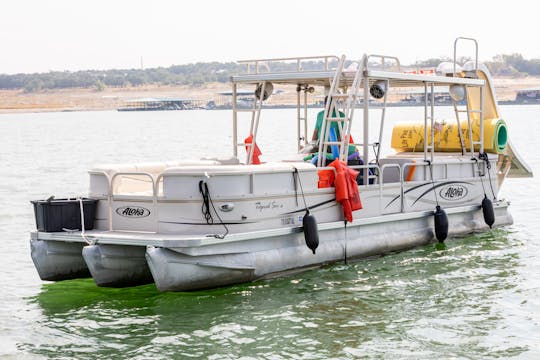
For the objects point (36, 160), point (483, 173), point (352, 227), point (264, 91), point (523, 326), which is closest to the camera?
point (523, 326)

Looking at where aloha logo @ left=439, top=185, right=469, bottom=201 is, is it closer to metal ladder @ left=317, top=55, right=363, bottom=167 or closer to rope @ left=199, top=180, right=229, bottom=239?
metal ladder @ left=317, top=55, right=363, bottom=167

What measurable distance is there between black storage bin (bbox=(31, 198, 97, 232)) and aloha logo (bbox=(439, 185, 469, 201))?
6.32 m

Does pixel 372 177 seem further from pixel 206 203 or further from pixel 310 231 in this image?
pixel 206 203

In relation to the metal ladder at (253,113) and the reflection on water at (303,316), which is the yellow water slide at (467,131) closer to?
the metal ladder at (253,113)

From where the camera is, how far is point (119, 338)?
10.5 m

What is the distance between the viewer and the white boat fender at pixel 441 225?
1520 cm

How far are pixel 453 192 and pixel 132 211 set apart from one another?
6284mm

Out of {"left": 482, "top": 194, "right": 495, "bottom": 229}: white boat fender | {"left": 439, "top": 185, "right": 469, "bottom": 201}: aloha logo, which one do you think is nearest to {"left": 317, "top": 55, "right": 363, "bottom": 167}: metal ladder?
{"left": 439, "top": 185, "right": 469, "bottom": 201}: aloha logo

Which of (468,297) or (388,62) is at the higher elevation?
(388,62)

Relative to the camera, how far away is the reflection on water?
10.1 m

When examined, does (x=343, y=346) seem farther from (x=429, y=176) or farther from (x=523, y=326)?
(x=429, y=176)

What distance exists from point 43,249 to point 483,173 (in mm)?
8278

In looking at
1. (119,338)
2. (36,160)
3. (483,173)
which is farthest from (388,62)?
(36,160)

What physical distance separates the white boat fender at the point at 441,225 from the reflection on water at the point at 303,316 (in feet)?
3.43
